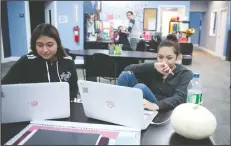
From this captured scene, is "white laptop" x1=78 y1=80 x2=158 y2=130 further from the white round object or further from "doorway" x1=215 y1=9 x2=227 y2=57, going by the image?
"doorway" x1=215 y1=9 x2=227 y2=57

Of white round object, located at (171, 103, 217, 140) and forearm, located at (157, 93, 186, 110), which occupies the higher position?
white round object, located at (171, 103, 217, 140)

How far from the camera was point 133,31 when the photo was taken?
2760mm

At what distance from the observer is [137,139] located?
2.58 ft

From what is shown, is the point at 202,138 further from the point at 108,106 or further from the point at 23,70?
the point at 23,70

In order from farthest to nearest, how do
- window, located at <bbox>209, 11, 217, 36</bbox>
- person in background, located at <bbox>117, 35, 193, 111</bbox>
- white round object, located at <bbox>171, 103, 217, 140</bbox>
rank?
window, located at <bbox>209, 11, 217, 36</bbox>
person in background, located at <bbox>117, 35, 193, 111</bbox>
white round object, located at <bbox>171, 103, 217, 140</bbox>

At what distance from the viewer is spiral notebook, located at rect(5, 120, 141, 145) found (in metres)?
0.78

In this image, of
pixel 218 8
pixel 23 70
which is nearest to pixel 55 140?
pixel 23 70

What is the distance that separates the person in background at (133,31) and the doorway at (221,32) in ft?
17.9

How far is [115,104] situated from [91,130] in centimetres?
14

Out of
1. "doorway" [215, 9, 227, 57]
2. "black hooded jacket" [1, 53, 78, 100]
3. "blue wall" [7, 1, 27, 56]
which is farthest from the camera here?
"doorway" [215, 9, 227, 57]

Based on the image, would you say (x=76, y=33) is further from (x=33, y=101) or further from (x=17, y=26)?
(x=33, y=101)

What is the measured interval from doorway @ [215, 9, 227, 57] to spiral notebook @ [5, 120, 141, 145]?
799 centimetres

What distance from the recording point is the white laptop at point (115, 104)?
837mm

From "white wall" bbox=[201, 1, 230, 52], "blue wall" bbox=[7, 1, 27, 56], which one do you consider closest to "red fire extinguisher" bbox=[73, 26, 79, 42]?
"blue wall" bbox=[7, 1, 27, 56]
